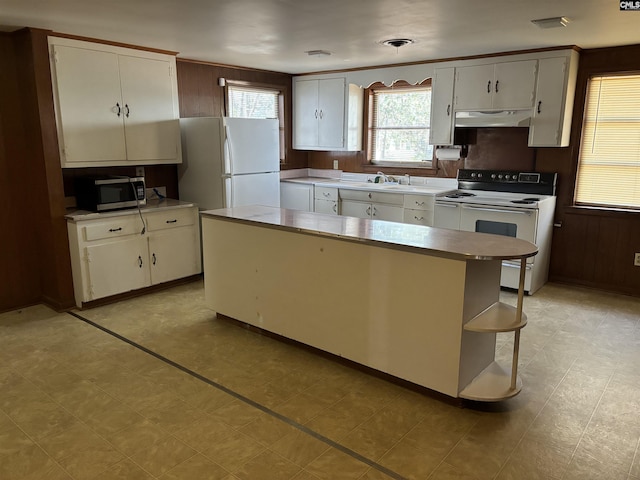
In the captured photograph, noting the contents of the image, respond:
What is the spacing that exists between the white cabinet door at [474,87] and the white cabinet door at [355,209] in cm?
149

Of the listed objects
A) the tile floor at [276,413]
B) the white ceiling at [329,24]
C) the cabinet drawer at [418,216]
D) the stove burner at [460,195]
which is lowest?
the tile floor at [276,413]

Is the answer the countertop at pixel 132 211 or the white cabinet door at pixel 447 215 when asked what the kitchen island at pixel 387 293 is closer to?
the countertop at pixel 132 211

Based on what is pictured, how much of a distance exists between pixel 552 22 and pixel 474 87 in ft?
5.15

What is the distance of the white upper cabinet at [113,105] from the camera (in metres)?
4.01

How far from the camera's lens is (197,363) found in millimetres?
3264

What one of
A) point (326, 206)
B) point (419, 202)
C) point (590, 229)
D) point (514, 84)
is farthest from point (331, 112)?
point (590, 229)

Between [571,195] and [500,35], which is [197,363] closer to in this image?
[500,35]

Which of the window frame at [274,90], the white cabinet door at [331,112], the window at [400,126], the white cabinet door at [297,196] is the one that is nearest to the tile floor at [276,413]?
the white cabinet door at [297,196]

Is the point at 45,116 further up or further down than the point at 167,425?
further up

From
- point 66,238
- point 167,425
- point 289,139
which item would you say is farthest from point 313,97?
point 167,425

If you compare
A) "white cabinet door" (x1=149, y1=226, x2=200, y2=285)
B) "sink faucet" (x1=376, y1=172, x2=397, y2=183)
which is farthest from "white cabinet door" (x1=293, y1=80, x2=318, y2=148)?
"white cabinet door" (x1=149, y1=226, x2=200, y2=285)

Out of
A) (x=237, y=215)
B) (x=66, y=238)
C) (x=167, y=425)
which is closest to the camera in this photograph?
(x=167, y=425)

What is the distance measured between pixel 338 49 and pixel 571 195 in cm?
277

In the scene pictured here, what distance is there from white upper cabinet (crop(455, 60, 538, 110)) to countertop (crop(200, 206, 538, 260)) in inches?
92.3
